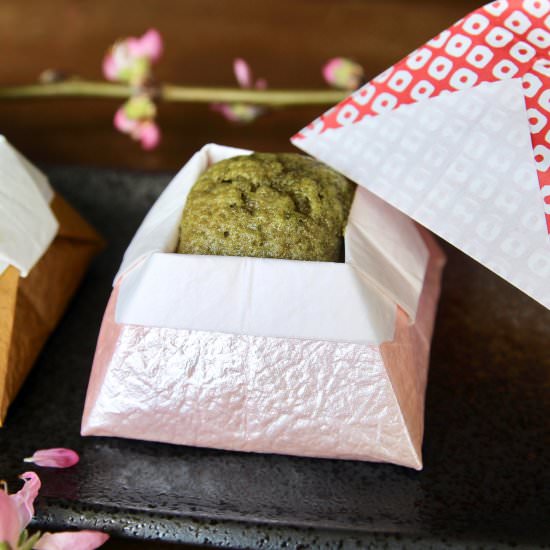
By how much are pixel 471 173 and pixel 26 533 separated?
0.66 m

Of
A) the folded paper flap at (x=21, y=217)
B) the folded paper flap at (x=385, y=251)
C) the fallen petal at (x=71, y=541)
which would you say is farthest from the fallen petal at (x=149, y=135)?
the fallen petal at (x=71, y=541)

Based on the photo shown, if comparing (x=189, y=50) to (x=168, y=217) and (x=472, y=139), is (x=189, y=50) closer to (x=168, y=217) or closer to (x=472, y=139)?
(x=168, y=217)

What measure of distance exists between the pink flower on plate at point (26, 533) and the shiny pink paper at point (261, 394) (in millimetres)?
159

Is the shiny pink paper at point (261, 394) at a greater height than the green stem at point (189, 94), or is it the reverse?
the green stem at point (189, 94)

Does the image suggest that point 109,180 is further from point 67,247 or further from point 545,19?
point 545,19

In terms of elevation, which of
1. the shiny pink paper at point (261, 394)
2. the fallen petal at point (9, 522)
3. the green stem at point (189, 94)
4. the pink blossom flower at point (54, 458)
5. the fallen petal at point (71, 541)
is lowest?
the fallen petal at point (71, 541)

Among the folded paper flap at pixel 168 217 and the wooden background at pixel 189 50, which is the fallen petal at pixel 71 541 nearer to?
the folded paper flap at pixel 168 217

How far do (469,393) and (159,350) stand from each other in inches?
17.5

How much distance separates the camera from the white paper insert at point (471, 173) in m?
0.93

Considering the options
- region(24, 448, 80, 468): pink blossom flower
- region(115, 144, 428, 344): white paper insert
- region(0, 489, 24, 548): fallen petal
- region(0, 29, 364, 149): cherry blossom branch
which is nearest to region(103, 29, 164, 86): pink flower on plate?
region(0, 29, 364, 149): cherry blossom branch

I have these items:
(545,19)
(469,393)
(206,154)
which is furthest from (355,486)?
(545,19)

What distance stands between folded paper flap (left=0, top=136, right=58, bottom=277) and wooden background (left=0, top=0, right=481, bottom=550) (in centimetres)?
51

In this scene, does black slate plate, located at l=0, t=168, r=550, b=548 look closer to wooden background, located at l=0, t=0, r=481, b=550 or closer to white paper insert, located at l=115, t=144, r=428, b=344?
white paper insert, located at l=115, t=144, r=428, b=344

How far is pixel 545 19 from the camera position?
975 millimetres
